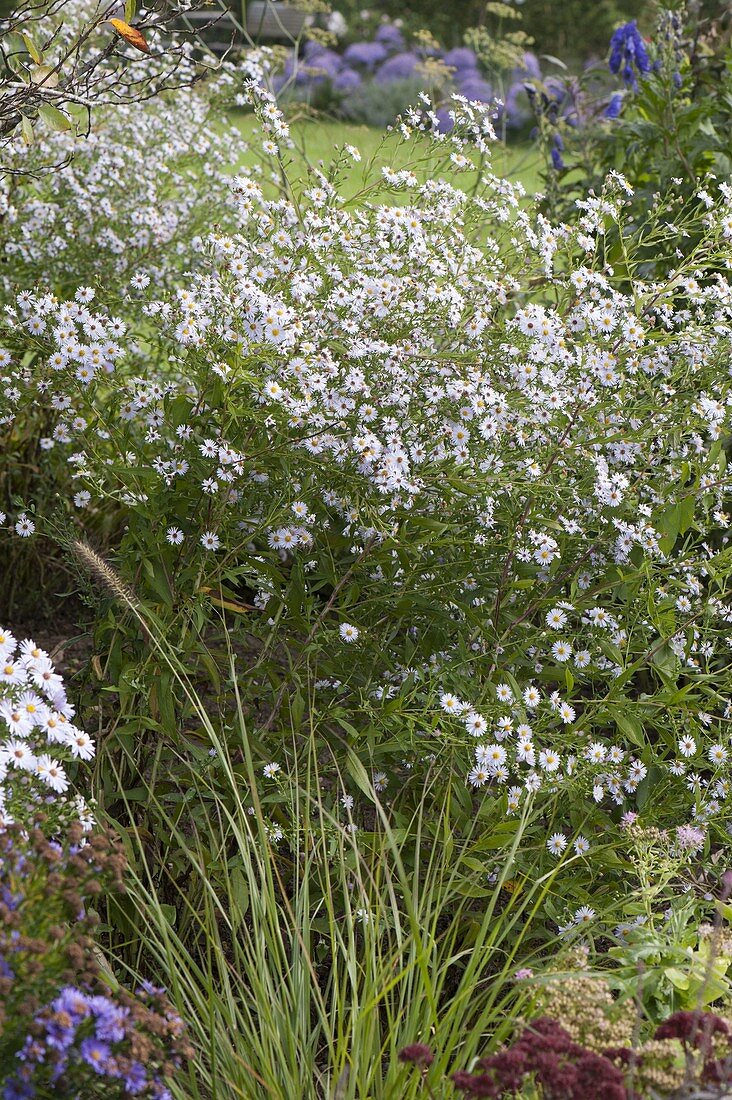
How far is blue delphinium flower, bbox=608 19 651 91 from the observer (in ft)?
14.3

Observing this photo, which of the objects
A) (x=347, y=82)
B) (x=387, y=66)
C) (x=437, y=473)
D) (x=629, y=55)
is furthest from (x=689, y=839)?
(x=387, y=66)

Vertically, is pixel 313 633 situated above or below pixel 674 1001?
above

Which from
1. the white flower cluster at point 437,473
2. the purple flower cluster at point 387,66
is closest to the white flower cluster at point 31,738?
the white flower cluster at point 437,473

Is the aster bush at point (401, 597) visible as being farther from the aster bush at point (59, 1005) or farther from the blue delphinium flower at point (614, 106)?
the blue delphinium flower at point (614, 106)

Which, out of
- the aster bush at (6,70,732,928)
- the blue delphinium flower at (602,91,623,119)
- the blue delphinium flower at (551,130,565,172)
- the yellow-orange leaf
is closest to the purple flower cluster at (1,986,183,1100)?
the aster bush at (6,70,732,928)

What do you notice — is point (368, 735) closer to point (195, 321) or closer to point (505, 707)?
point (505, 707)

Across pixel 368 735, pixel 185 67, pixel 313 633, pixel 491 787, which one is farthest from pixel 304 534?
pixel 185 67

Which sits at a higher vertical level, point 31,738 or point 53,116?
point 53,116

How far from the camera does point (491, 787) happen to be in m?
2.44

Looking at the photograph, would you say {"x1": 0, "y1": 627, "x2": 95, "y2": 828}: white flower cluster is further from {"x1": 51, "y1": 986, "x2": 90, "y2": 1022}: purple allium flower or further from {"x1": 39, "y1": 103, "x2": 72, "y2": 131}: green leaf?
{"x1": 39, "y1": 103, "x2": 72, "y2": 131}: green leaf

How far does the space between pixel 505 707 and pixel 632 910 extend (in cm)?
45

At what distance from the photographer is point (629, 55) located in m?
4.44

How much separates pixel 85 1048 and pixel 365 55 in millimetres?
18792

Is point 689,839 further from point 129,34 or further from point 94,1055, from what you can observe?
point 129,34
